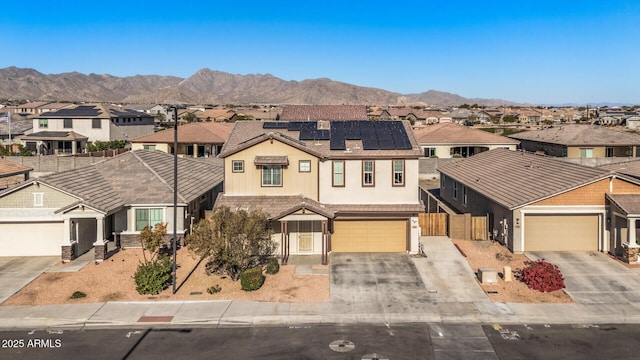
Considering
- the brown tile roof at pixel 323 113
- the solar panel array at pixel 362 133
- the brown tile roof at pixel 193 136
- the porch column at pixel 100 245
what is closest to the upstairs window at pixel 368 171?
the solar panel array at pixel 362 133

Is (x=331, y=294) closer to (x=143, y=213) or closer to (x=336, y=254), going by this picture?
(x=336, y=254)

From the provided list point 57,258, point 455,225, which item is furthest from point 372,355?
point 57,258

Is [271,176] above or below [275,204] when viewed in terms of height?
above

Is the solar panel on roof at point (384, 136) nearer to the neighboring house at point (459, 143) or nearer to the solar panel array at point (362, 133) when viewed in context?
the solar panel array at point (362, 133)

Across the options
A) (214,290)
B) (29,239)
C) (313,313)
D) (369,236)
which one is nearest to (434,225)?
(369,236)

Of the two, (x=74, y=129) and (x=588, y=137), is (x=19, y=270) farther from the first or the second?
(x=588, y=137)

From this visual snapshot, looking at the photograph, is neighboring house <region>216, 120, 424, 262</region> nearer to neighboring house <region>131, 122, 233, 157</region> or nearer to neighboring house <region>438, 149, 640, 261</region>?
neighboring house <region>438, 149, 640, 261</region>
